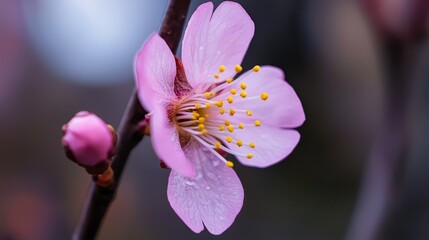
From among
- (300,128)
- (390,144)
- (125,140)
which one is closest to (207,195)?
(125,140)

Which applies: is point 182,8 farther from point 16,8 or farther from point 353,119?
point 353,119

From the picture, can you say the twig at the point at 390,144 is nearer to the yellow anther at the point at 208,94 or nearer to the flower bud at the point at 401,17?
the flower bud at the point at 401,17

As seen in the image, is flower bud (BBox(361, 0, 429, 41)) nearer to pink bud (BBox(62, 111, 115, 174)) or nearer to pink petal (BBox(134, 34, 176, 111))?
pink petal (BBox(134, 34, 176, 111))

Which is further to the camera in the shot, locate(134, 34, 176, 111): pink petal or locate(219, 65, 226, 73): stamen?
locate(219, 65, 226, 73): stamen

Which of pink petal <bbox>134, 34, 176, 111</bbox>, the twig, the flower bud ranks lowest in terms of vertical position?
the twig

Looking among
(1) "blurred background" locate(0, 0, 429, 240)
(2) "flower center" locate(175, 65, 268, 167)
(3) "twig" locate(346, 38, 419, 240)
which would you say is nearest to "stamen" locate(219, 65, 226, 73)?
(2) "flower center" locate(175, 65, 268, 167)

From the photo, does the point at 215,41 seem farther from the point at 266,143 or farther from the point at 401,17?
the point at 401,17

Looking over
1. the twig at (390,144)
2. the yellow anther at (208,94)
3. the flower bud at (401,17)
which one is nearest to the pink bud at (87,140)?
the yellow anther at (208,94)

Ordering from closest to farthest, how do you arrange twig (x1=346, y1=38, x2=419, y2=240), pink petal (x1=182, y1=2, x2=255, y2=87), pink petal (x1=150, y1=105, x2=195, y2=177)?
pink petal (x1=150, y1=105, x2=195, y2=177)
pink petal (x1=182, y1=2, x2=255, y2=87)
twig (x1=346, y1=38, x2=419, y2=240)
